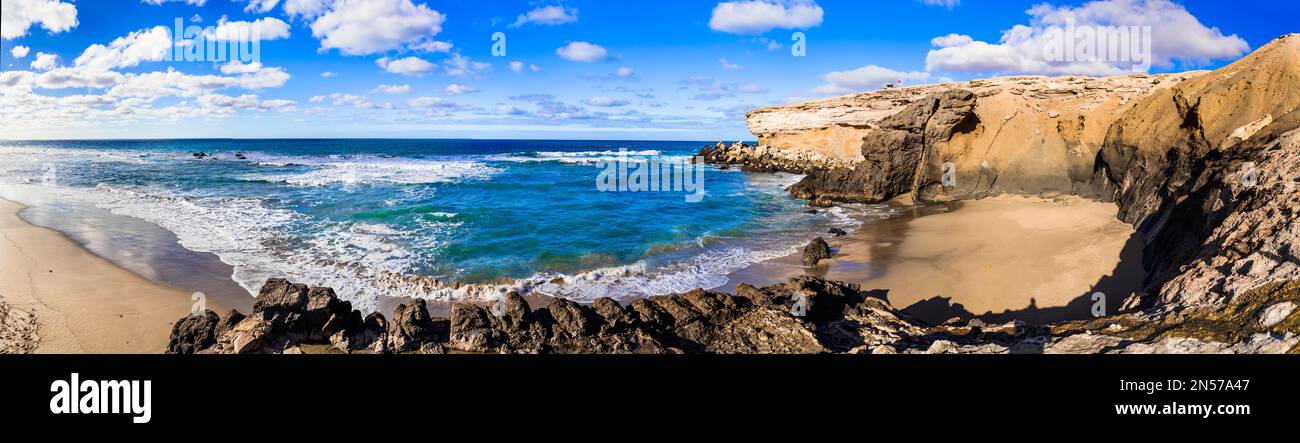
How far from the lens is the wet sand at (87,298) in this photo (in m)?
7.99

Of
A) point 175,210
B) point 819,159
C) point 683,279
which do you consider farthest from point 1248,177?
point 819,159

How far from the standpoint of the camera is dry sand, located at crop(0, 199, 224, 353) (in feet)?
26.1

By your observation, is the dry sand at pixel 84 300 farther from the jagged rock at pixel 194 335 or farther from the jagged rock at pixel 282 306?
the jagged rock at pixel 282 306

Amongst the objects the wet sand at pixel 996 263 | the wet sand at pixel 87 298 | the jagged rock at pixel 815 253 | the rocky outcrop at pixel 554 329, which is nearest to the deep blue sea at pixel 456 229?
the jagged rock at pixel 815 253

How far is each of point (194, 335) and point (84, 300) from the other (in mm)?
4819

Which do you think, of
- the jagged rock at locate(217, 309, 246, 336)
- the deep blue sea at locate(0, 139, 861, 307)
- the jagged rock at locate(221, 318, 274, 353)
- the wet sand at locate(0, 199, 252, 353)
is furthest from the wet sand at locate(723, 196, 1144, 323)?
the wet sand at locate(0, 199, 252, 353)

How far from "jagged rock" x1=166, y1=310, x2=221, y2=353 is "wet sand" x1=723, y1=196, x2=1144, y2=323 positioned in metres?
8.79

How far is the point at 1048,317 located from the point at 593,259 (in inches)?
374

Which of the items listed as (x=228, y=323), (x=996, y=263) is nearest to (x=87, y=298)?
(x=228, y=323)

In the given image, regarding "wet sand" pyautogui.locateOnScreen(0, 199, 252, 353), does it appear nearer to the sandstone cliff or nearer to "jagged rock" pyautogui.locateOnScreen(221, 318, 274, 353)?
"jagged rock" pyautogui.locateOnScreen(221, 318, 274, 353)

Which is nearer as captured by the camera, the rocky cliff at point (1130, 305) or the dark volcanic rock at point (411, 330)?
the rocky cliff at point (1130, 305)

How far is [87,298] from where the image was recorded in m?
9.55

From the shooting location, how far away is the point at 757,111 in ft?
149
